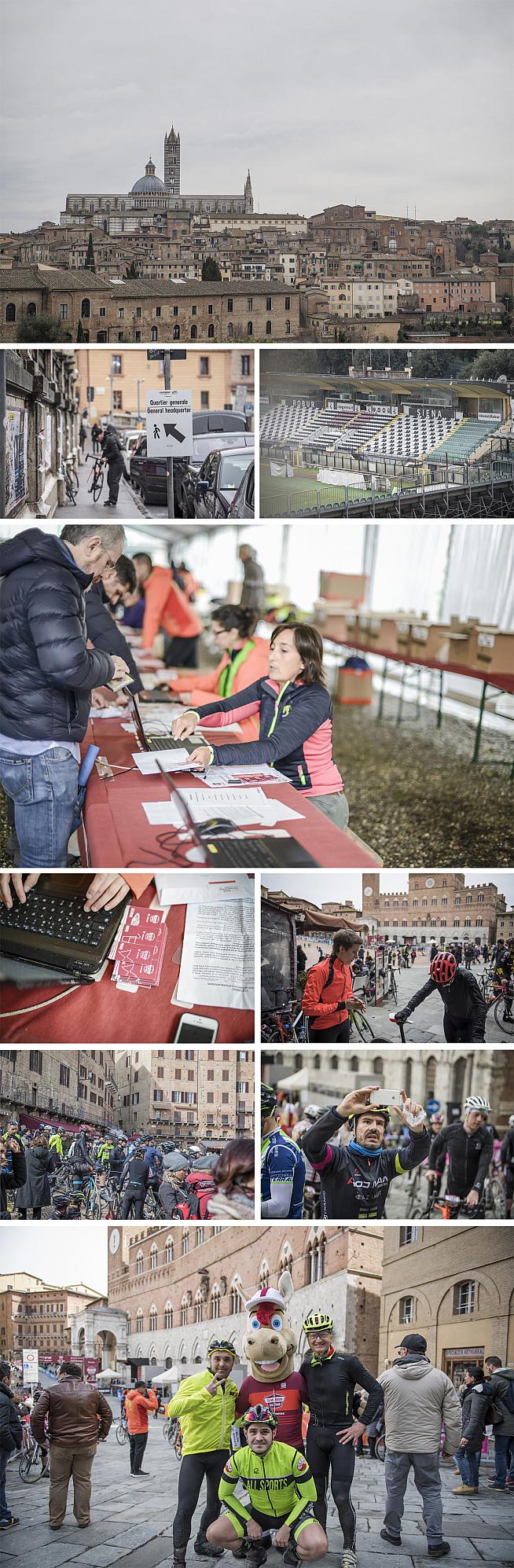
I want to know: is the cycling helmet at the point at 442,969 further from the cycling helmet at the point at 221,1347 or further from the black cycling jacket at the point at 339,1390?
the cycling helmet at the point at 221,1347

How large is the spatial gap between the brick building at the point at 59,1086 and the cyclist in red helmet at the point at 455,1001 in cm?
98

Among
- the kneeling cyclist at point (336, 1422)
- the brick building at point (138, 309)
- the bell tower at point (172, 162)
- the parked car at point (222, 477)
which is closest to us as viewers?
the kneeling cyclist at point (336, 1422)

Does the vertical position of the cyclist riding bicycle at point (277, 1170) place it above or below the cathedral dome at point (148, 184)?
below

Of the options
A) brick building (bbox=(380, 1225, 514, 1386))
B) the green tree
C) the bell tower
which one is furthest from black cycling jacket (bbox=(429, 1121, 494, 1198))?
the bell tower

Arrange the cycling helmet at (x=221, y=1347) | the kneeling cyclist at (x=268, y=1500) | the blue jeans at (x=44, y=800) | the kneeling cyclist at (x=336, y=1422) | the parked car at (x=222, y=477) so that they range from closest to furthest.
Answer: the kneeling cyclist at (x=268, y=1500) < the kneeling cyclist at (x=336, y=1422) < the cycling helmet at (x=221, y=1347) < the blue jeans at (x=44, y=800) < the parked car at (x=222, y=477)

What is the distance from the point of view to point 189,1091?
4180 millimetres

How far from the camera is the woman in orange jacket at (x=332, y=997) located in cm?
428

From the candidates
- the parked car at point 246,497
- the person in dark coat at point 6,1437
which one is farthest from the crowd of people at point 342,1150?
the parked car at point 246,497

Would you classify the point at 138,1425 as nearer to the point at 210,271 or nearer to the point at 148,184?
the point at 210,271

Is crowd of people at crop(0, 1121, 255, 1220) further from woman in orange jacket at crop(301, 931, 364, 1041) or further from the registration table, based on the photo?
woman in orange jacket at crop(301, 931, 364, 1041)

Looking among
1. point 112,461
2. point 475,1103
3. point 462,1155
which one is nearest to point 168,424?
point 112,461

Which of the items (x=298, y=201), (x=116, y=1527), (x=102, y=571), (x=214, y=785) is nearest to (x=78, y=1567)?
(x=116, y=1527)

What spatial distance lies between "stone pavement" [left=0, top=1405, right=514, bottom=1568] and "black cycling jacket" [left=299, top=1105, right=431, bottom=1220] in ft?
2.50

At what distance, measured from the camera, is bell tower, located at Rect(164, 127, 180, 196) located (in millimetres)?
4977
